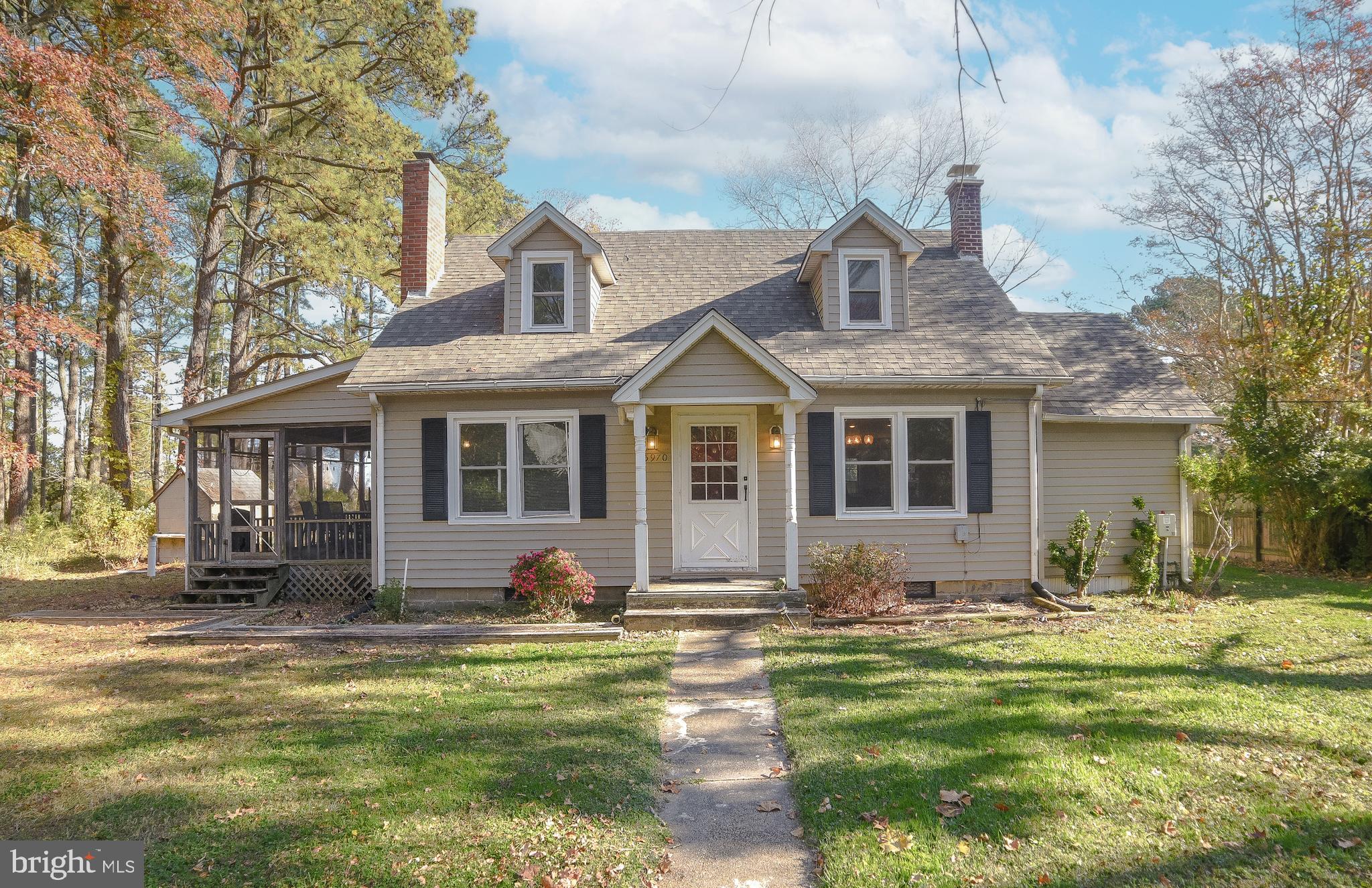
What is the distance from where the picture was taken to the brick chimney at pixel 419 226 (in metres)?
12.6

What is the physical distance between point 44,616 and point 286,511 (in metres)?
3.36

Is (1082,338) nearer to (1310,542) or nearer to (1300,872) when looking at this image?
(1310,542)

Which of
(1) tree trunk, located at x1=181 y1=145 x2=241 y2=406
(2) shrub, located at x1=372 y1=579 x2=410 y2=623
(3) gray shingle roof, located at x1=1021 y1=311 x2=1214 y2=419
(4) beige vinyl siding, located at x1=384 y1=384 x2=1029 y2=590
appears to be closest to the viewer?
(2) shrub, located at x1=372 y1=579 x2=410 y2=623

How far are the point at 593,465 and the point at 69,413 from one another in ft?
80.9

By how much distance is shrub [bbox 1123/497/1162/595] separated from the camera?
11.0m

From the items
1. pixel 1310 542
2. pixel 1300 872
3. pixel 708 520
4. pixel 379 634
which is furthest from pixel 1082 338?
pixel 379 634

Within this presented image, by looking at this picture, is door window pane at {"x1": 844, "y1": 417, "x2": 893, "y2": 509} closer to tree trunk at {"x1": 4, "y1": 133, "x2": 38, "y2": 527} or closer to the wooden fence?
the wooden fence

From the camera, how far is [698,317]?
1217 cm

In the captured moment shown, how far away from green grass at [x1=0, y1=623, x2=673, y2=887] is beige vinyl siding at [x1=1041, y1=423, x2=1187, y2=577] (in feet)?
22.8

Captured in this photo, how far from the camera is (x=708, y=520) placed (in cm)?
1112

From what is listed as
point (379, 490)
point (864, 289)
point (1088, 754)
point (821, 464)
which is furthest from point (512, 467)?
point (1088, 754)

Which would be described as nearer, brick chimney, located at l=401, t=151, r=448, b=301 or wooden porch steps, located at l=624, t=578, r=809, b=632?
wooden porch steps, located at l=624, t=578, r=809, b=632

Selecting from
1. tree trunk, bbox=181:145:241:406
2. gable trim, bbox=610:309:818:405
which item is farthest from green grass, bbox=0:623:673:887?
tree trunk, bbox=181:145:241:406

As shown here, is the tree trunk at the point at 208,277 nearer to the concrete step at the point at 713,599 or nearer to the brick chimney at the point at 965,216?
the concrete step at the point at 713,599
